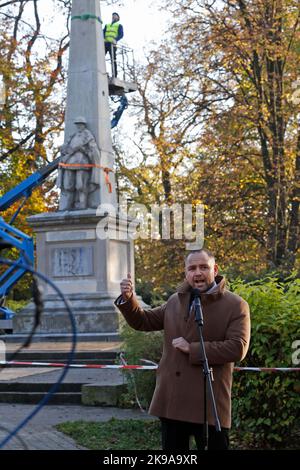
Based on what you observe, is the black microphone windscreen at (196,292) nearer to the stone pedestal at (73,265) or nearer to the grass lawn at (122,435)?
the grass lawn at (122,435)

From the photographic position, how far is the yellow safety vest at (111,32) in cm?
2194

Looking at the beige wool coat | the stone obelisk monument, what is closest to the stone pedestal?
the stone obelisk monument

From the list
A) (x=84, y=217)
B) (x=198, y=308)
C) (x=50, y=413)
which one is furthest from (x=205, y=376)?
(x=84, y=217)

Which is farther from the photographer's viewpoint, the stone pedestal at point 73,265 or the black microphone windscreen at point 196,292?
the stone pedestal at point 73,265

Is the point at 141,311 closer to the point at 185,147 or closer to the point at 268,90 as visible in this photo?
the point at 268,90

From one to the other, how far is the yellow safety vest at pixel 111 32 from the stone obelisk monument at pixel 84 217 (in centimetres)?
124

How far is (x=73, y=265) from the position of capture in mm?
19469

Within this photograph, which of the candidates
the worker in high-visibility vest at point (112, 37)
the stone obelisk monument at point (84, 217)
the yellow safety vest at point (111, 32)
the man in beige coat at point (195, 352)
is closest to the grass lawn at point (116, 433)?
the man in beige coat at point (195, 352)

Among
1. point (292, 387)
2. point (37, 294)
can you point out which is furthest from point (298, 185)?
point (37, 294)

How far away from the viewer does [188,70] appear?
26.9m

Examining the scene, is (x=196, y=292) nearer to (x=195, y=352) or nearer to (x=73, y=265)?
(x=195, y=352)

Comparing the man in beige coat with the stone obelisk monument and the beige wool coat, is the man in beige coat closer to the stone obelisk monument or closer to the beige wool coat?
the beige wool coat

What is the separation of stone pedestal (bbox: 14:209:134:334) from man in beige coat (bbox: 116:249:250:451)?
13.2m

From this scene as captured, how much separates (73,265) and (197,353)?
1441 cm
